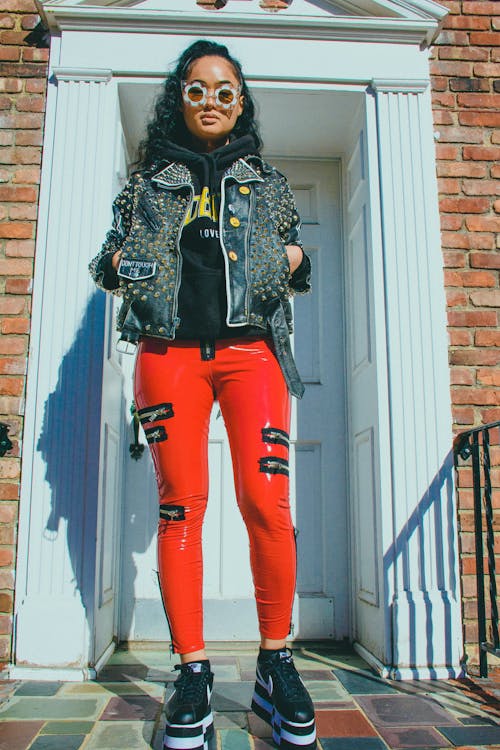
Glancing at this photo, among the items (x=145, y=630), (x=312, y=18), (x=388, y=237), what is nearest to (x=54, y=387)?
(x=145, y=630)

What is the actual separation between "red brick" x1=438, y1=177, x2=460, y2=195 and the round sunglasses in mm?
1211

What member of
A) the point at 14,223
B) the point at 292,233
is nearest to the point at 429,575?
the point at 292,233

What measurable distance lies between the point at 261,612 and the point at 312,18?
2.25 m

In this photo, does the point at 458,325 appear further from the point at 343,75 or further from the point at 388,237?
the point at 343,75

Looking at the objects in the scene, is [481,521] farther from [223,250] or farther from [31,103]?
[31,103]

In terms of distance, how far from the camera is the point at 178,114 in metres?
1.85

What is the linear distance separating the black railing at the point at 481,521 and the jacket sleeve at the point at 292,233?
80cm

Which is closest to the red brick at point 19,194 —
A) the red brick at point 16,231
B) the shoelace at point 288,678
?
the red brick at point 16,231

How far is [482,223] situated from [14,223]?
Answer: 1.84 m

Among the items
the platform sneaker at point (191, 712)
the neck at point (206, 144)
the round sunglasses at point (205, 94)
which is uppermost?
the round sunglasses at point (205, 94)

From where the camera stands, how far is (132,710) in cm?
176

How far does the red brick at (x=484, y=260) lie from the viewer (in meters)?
2.57

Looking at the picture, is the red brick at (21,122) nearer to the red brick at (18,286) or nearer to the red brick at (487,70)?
the red brick at (18,286)

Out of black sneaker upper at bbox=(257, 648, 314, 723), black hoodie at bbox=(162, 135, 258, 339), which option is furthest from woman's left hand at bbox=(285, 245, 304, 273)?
black sneaker upper at bbox=(257, 648, 314, 723)
